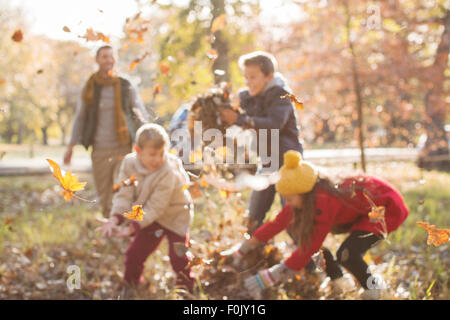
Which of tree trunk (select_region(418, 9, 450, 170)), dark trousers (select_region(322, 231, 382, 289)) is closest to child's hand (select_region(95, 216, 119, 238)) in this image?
dark trousers (select_region(322, 231, 382, 289))

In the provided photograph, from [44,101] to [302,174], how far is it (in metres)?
21.9

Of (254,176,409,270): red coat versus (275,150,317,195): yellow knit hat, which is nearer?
(275,150,317,195): yellow knit hat

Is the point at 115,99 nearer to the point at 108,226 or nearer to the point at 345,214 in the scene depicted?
the point at 108,226

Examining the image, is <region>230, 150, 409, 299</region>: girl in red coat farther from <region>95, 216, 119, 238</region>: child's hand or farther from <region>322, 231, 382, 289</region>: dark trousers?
<region>95, 216, 119, 238</region>: child's hand

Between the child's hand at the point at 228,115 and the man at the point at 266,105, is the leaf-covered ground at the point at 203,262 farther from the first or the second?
the child's hand at the point at 228,115

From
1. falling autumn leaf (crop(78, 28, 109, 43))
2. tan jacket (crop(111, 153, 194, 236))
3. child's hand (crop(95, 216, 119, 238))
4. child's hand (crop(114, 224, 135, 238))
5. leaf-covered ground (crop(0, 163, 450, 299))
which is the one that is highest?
falling autumn leaf (crop(78, 28, 109, 43))

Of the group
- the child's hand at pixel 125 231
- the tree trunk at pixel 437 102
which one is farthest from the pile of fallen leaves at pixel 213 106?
the tree trunk at pixel 437 102

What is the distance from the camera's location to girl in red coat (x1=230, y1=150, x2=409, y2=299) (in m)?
2.59

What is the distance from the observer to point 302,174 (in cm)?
256

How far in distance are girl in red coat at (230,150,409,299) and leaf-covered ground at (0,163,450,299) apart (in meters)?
0.23

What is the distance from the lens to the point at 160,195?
10.1ft

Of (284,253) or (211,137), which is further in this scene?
(284,253)
